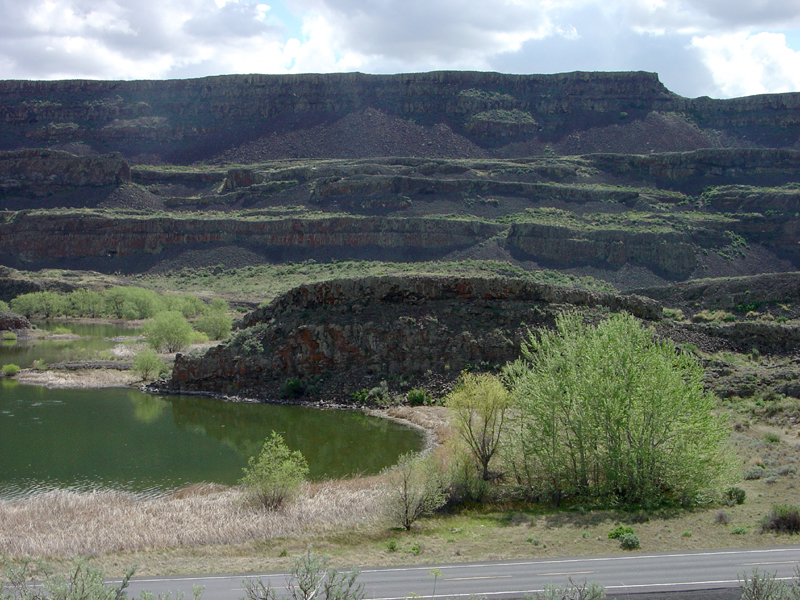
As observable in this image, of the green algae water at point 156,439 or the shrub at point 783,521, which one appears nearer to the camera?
the shrub at point 783,521

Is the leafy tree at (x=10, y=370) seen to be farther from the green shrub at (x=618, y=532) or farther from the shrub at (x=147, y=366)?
the green shrub at (x=618, y=532)

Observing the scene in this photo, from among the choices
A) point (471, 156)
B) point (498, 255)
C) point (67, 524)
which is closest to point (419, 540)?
point (67, 524)

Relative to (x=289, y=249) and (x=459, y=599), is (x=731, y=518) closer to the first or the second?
(x=459, y=599)

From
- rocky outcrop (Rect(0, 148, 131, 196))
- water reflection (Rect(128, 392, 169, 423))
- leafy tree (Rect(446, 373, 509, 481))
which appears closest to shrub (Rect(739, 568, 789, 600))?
leafy tree (Rect(446, 373, 509, 481))

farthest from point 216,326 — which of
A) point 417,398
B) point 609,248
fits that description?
point 609,248

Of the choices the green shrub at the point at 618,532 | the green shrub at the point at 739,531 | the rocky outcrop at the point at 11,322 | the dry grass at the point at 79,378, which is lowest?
the dry grass at the point at 79,378

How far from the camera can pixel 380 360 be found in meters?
39.4

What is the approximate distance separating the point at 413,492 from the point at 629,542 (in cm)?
616

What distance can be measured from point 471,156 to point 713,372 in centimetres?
9721

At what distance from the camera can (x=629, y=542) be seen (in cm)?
1791

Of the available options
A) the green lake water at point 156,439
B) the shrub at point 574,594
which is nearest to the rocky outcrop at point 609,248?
the green lake water at point 156,439

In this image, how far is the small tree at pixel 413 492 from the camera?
20797 millimetres

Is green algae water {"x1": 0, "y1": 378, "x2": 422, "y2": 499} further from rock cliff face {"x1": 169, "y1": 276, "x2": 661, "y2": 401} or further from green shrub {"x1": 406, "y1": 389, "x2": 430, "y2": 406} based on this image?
green shrub {"x1": 406, "y1": 389, "x2": 430, "y2": 406}

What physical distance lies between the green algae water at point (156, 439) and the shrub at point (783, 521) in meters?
14.4
